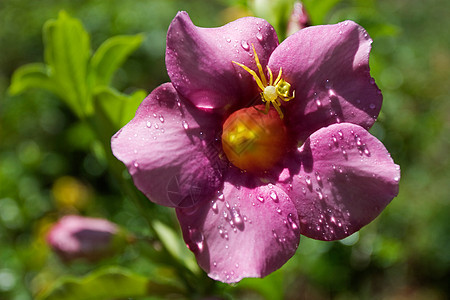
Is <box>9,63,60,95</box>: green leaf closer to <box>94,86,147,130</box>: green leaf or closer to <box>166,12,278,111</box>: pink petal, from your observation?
<box>94,86,147,130</box>: green leaf

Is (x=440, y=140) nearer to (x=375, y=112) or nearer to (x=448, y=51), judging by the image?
(x=448, y=51)

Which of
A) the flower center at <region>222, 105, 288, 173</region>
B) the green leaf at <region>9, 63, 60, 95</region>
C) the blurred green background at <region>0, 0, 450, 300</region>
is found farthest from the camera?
the blurred green background at <region>0, 0, 450, 300</region>

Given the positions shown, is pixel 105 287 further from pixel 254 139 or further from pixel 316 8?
pixel 316 8

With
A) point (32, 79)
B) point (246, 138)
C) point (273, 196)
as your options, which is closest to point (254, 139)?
point (246, 138)

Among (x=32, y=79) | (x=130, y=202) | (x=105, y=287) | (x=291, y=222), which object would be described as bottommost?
(x=130, y=202)

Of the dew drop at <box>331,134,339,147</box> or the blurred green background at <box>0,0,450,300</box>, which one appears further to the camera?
the blurred green background at <box>0,0,450,300</box>

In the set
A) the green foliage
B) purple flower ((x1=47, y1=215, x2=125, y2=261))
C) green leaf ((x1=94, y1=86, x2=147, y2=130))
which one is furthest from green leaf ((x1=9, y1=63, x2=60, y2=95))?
purple flower ((x1=47, y1=215, x2=125, y2=261))
